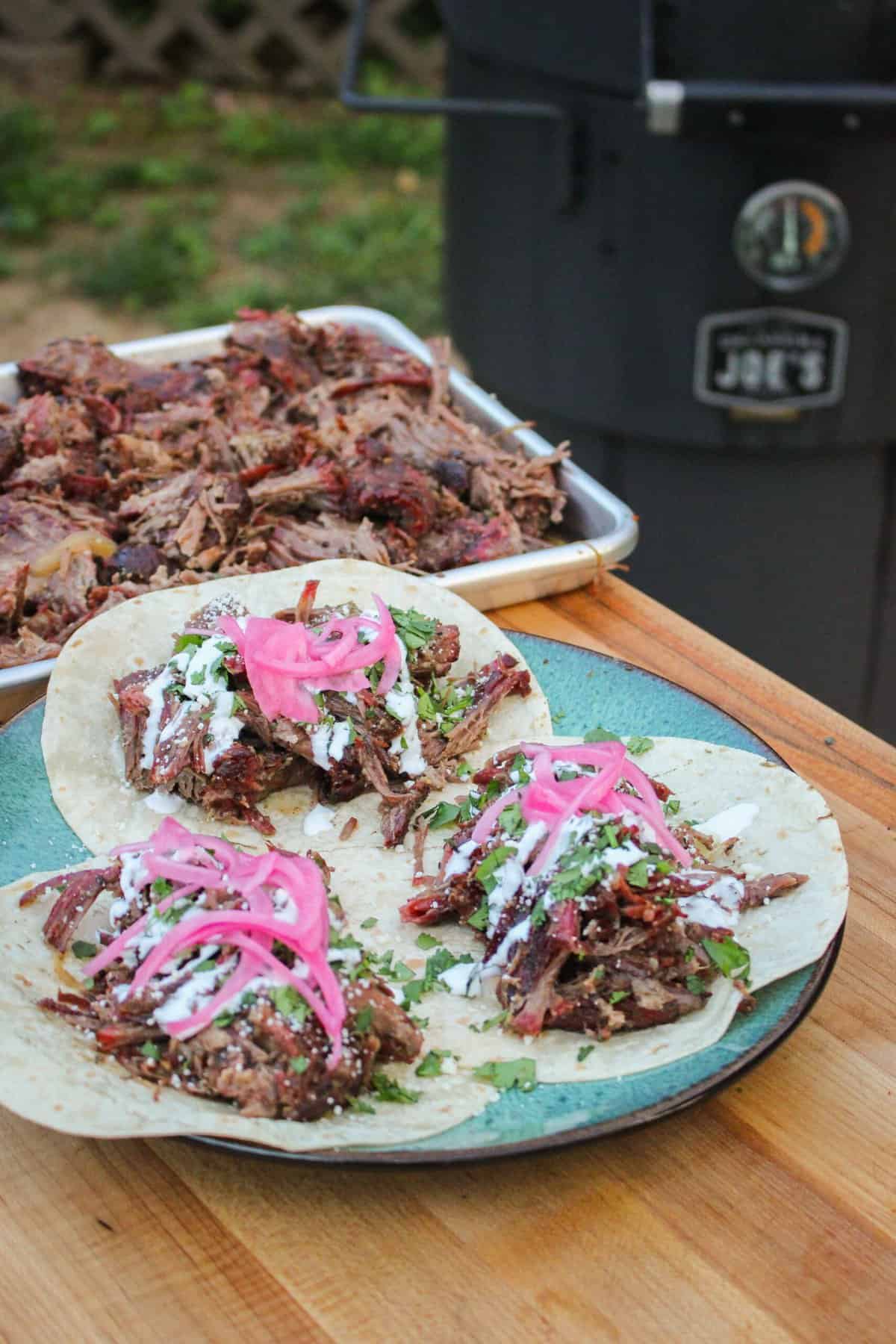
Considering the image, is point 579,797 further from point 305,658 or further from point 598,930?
point 305,658

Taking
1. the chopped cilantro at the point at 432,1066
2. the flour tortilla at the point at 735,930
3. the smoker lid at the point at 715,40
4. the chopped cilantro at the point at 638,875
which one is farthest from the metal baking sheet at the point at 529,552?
the chopped cilantro at the point at 432,1066

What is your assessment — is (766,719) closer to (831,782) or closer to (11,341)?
(831,782)

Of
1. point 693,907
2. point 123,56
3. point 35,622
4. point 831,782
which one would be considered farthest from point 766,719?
point 123,56

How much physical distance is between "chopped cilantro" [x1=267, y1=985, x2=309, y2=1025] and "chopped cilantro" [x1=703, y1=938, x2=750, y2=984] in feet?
1.85

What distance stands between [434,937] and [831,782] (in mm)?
856

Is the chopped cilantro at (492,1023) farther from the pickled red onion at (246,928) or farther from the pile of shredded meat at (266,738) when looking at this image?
the pile of shredded meat at (266,738)

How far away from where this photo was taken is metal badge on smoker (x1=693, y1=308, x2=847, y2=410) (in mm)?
4098

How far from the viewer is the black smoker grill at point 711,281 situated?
3865 mm

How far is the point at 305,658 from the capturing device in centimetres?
260

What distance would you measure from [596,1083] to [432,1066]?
0.69 feet

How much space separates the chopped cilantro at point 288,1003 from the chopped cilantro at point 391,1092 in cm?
13

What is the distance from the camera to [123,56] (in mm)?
9789

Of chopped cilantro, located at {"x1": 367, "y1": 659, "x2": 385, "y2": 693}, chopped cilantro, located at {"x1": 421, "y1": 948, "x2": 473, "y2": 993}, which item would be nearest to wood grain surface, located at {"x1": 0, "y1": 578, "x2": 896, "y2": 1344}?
chopped cilantro, located at {"x1": 421, "y1": 948, "x2": 473, "y2": 993}

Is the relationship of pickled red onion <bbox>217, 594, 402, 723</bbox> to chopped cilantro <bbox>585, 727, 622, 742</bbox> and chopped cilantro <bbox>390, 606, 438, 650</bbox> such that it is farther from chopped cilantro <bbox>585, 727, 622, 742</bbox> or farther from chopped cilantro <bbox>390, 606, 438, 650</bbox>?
chopped cilantro <bbox>585, 727, 622, 742</bbox>
